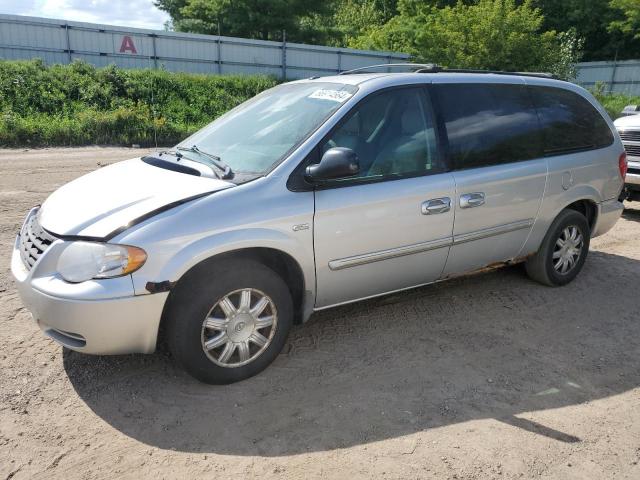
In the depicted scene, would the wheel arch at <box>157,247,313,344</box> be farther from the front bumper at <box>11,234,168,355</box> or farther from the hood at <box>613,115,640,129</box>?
the hood at <box>613,115,640,129</box>

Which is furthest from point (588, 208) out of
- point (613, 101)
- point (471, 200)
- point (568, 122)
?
point (613, 101)

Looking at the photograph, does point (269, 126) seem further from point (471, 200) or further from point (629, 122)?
point (629, 122)

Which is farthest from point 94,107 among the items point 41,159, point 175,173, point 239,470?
point 239,470

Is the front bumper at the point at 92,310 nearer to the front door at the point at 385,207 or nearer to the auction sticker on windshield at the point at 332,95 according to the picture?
the front door at the point at 385,207

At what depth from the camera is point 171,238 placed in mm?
3043

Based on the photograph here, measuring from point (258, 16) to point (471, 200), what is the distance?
93.6 feet

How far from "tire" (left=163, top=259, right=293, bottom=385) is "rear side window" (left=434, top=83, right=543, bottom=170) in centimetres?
176

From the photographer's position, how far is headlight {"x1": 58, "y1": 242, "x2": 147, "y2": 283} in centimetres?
296

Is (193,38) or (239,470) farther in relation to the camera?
(193,38)

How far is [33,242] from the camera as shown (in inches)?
130

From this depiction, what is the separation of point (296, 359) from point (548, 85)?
10.9 ft

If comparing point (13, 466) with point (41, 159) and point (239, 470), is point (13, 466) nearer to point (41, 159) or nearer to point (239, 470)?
point (239, 470)

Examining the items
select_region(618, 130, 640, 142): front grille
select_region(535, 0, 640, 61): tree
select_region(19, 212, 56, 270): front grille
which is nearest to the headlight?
select_region(19, 212, 56, 270): front grille

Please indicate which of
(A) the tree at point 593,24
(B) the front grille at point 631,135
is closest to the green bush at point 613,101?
(A) the tree at point 593,24
